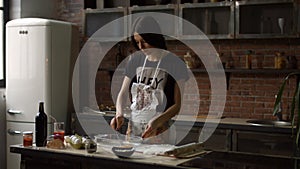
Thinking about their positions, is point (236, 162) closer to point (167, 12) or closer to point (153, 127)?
point (153, 127)

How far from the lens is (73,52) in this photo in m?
5.52

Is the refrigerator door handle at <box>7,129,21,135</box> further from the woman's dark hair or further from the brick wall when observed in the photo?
the woman's dark hair

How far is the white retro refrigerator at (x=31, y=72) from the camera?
5051mm

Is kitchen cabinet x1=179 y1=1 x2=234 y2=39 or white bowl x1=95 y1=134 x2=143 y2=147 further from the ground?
kitchen cabinet x1=179 y1=1 x2=234 y2=39

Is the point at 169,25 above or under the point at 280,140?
above

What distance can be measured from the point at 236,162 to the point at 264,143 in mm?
1746

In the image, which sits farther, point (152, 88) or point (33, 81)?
point (33, 81)

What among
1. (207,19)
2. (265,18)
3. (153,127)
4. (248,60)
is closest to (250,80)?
(248,60)

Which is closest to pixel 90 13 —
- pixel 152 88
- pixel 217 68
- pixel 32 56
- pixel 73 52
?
pixel 73 52

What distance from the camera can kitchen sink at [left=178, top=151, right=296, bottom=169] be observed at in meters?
2.53

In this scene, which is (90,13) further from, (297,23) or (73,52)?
(297,23)

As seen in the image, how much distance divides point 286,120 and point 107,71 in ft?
7.32

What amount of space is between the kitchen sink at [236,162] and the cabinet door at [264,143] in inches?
56.7

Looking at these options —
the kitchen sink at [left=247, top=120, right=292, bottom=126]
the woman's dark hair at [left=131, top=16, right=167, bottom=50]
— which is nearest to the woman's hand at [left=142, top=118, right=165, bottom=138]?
the woman's dark hair at [left=131, top=16, right=167, bottom=50]
